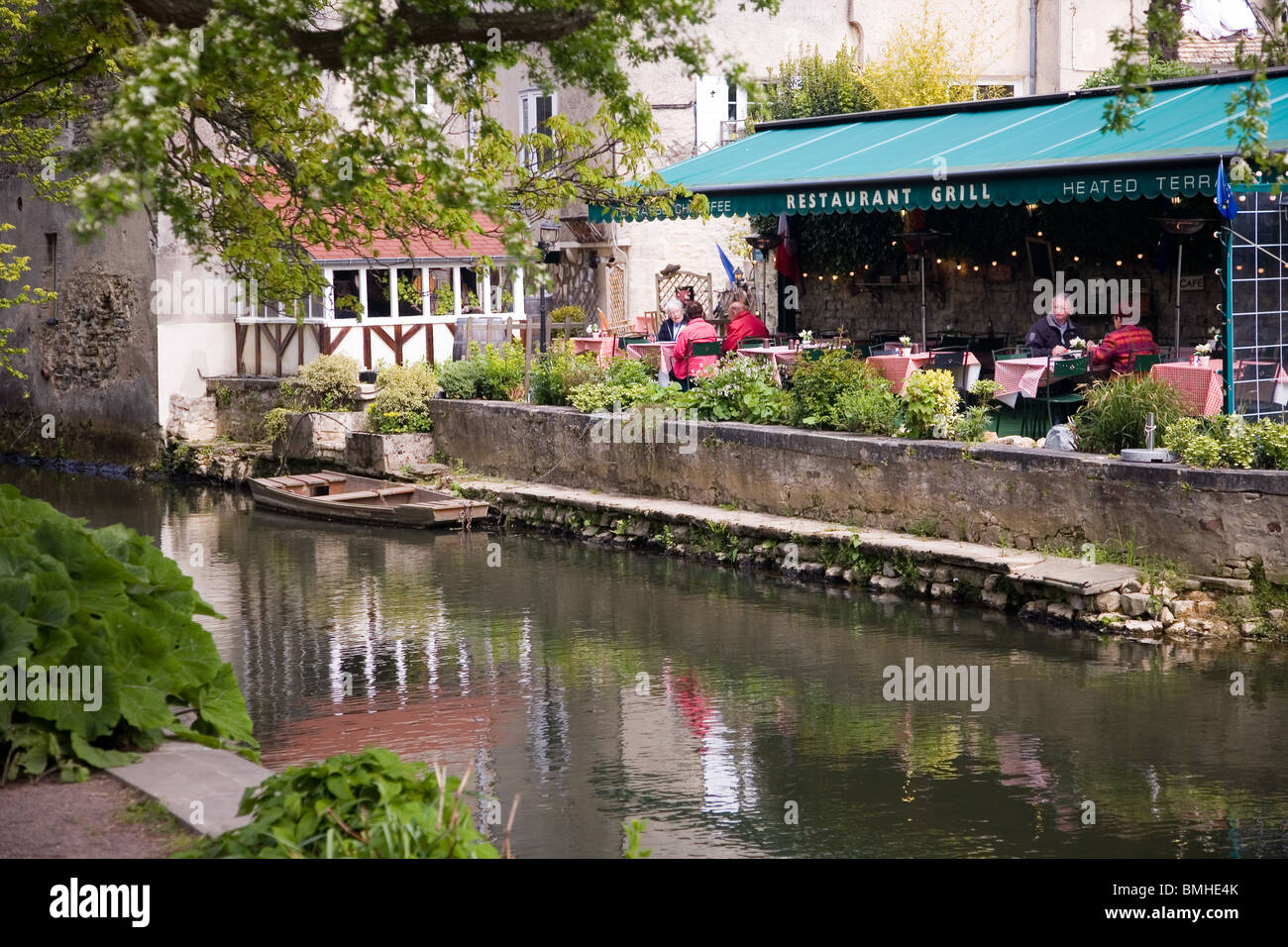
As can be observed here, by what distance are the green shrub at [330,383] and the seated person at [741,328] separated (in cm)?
608

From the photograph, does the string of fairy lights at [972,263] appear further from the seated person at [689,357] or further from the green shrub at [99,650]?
the green shrub at [99,650]

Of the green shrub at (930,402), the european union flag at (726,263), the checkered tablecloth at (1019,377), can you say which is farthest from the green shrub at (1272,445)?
the european union flag at (726,263)

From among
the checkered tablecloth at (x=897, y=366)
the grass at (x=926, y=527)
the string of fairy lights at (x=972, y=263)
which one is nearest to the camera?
the grass at (x=926, y=527)

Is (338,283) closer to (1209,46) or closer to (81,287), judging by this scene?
(81,287)

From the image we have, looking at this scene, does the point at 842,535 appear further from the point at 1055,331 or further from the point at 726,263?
the point at 726,263

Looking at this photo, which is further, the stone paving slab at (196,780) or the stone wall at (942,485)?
the stone wall at (942,485)

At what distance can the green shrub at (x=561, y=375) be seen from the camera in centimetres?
1988

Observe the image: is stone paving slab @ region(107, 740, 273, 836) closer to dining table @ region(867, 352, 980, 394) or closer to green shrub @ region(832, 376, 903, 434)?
→ green shrub @ region(832, 376, 903, 434)

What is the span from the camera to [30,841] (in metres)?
5.54

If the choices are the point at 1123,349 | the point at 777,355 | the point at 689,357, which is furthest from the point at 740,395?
the point at 1123,349

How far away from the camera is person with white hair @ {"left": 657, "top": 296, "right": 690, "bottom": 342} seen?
20.7 meters

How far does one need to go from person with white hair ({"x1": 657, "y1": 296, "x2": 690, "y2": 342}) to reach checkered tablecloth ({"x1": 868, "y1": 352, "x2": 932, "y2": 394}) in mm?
4262

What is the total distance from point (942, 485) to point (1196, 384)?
2.48m

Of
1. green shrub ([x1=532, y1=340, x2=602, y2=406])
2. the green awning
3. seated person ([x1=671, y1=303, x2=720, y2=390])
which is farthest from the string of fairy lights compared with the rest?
green shrub ([x1=532, y1=340, x2=602, y2=406])
